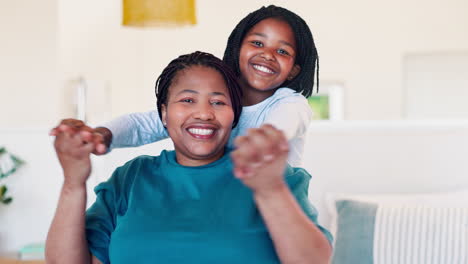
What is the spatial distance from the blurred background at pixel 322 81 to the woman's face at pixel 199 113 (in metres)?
1.16

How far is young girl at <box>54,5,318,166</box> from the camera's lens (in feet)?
4.48

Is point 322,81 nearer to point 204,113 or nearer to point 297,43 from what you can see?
point 297,43

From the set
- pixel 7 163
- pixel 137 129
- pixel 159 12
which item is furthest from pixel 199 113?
pixel 7 163

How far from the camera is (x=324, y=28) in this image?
6891 mm

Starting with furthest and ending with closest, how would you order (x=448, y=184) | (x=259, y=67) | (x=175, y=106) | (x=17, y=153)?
1. (x=17, y=153)
2. (x=448, y=184)
3. (x=259, y=67)
4. (x=175, y=106)

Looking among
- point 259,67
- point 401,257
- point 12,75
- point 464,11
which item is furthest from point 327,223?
point 464,11

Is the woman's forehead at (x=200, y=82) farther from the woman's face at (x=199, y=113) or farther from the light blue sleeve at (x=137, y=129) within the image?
the light blue sleeve at (x=137, y=129)

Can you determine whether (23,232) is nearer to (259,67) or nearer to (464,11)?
(259,67)

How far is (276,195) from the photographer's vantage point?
0.82m

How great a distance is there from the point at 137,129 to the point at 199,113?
1.27 feet

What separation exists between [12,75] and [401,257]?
3230mm

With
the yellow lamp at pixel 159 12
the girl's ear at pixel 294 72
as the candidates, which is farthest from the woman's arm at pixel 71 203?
the yellow lamp at pixel 159 12

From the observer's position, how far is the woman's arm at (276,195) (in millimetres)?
753

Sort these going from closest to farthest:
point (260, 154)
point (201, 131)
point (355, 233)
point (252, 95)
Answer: point (260, 154), point (201, 131), point (252, 95), point (355, 233)
